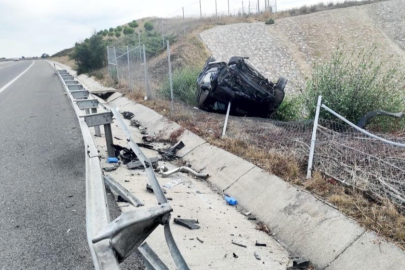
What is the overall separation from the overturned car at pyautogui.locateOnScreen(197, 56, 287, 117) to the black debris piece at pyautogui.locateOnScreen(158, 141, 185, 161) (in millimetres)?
1841

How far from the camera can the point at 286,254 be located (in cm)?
430

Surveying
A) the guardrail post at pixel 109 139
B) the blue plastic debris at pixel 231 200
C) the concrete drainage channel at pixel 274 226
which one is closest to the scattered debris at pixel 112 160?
the guardrail post at pixel 109 139

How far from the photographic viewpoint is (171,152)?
7.91 meters

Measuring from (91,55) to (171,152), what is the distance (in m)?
20.3

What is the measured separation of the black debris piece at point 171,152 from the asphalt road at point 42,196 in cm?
173

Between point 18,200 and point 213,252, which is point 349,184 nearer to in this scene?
point 213,252

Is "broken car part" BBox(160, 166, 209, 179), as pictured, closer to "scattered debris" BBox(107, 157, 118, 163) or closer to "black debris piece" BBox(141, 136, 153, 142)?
"scattered debris" BBox(107, 157, 118, 163)

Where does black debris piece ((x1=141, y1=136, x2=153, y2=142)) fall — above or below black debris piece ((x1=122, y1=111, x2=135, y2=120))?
below

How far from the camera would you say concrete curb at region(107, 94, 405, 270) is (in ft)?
12.4

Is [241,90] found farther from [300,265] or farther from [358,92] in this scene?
[300,265]

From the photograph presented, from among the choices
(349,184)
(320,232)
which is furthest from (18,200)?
(349,184)

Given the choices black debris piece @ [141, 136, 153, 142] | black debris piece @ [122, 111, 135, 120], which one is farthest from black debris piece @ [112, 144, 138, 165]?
black debris piece @ [122, 111, 135, 120]

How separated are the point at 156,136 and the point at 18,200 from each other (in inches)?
191

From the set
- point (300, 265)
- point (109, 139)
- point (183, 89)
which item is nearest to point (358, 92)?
point (300, 265)
